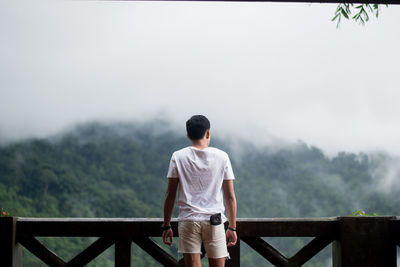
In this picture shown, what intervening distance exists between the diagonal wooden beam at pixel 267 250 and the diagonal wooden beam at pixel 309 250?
0.19 feet

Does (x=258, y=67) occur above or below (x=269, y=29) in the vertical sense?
below

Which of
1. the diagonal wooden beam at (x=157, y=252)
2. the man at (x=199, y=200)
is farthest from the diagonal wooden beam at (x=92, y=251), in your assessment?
the man at (x=199, y=200)

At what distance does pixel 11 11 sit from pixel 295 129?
142 ft

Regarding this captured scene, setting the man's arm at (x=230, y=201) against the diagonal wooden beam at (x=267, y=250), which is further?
the diagonal wooden beam at (x=267, y=250)

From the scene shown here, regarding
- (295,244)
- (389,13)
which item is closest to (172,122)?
(295,244)

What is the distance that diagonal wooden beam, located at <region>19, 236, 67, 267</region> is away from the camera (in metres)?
2.31

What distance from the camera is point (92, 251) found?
229cm

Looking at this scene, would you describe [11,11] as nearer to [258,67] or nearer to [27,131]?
[27,131]

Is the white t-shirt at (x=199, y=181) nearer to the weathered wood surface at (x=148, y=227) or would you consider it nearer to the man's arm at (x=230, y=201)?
the man's arm at (x=230, y=201)

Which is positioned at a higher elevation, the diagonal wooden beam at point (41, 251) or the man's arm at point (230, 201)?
the man's arm at point (230, 201)

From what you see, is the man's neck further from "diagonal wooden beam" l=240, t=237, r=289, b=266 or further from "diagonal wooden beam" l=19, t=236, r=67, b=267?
"diagonal wooden beam" l=19, t=236, r=67, b=267

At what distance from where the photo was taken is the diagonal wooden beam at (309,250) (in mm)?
2286

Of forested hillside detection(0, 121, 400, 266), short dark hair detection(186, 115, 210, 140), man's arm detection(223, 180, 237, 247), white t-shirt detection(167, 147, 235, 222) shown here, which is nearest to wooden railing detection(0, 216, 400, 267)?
man's arm detection(223, 180, 237, 247)

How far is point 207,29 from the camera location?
68188 millimetres
